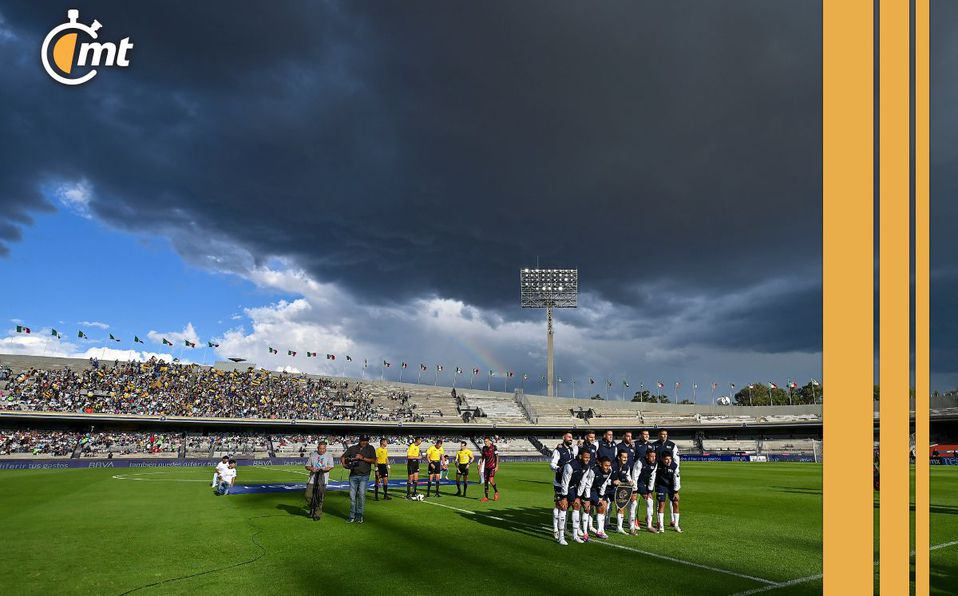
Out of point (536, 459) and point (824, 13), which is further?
point (536, 459)

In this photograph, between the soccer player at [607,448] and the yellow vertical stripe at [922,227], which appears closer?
the yellow vertical stripe at [922,227]

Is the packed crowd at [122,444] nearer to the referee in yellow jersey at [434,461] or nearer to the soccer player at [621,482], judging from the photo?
the referee in yellow jersey at [434,461]

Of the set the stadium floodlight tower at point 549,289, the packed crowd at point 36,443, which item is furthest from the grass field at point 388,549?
the stadium floodlight tower at point 549,289

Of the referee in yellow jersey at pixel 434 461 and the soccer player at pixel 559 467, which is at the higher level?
the soccer player at pixel 559 467

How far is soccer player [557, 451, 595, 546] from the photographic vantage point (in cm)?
1238

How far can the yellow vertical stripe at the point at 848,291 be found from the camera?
2299 millimetres

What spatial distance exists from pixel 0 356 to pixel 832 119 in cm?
8424

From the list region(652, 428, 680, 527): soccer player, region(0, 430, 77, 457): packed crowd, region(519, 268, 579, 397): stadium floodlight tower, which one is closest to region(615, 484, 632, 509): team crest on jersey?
region(652, 428, 680, 527): soccer player

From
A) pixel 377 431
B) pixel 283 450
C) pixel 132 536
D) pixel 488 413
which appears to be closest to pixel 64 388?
pixel 283 450

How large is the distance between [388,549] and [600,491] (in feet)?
16.1

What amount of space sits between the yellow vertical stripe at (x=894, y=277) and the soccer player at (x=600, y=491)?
10305 millimetres

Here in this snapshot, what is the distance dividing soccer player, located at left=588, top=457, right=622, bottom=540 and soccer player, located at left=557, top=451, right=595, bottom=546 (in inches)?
6.4

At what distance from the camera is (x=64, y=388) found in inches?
2296

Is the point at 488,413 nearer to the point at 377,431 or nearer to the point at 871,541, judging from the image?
the point at 377,431
